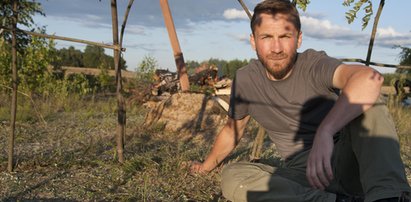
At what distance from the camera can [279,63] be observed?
2.09m

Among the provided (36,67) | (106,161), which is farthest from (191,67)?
(106,161)

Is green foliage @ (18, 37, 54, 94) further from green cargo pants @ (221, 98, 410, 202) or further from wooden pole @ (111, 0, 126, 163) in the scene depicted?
green cargo pants @ (221, 98, 410, 202)

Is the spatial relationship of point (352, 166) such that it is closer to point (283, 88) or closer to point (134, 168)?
point (283, 88)

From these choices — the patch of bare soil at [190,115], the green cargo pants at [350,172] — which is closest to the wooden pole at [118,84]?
the green cargo pants at [350,172]

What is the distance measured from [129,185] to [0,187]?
0.70m

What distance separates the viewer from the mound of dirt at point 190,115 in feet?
15.7

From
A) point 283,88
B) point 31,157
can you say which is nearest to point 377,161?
point 283,88

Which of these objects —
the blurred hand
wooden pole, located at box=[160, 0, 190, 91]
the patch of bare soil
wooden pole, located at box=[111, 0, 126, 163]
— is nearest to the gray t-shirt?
the blurred hand

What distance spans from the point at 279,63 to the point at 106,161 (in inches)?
57.8

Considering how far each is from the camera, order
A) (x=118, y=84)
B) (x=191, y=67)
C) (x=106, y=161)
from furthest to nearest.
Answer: (x=191, y=67) < (x=106, y=161) < (x=118, y=84)

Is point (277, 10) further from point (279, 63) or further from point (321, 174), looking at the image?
→ point (321, 174)

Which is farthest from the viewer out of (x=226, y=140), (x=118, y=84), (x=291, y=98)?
(x=118, y=84)

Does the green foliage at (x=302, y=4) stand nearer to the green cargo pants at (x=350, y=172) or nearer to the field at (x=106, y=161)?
the green cargo pants at (x=350, y=172)

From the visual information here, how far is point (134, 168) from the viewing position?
9.12 ft
